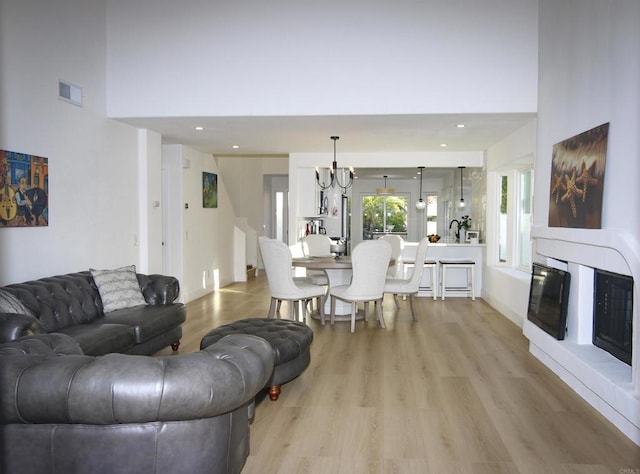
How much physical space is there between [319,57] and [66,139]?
2.59 m

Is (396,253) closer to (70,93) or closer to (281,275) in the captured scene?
(281,275)

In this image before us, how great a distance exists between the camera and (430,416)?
11.1ft

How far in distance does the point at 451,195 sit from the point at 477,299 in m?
5.55

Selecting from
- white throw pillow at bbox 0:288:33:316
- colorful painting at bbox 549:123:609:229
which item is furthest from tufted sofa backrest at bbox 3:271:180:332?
colorful painting at bbox 549:123:609:229

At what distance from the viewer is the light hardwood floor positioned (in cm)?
275

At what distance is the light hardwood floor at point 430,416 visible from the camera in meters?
2.75

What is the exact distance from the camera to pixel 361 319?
6.55 metres

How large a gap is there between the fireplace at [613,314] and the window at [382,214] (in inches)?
496

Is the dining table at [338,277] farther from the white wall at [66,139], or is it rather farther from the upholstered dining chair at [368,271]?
the white wall at [66,139]

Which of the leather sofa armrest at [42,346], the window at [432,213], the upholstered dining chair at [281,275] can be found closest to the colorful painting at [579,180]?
the upholstered dining chair at [281,275]

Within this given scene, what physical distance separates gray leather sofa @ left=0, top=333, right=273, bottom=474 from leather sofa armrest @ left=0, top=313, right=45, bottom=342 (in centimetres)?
105

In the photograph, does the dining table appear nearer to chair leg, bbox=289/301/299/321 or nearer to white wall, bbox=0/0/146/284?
chair leg, bbox=289/301/299/321

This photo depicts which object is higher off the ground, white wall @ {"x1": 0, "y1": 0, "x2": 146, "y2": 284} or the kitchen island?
white wall @ {"x1": 0, "y1": 0, "x2": 146, "y2": 284}

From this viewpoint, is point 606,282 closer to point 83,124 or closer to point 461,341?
point 461,341
